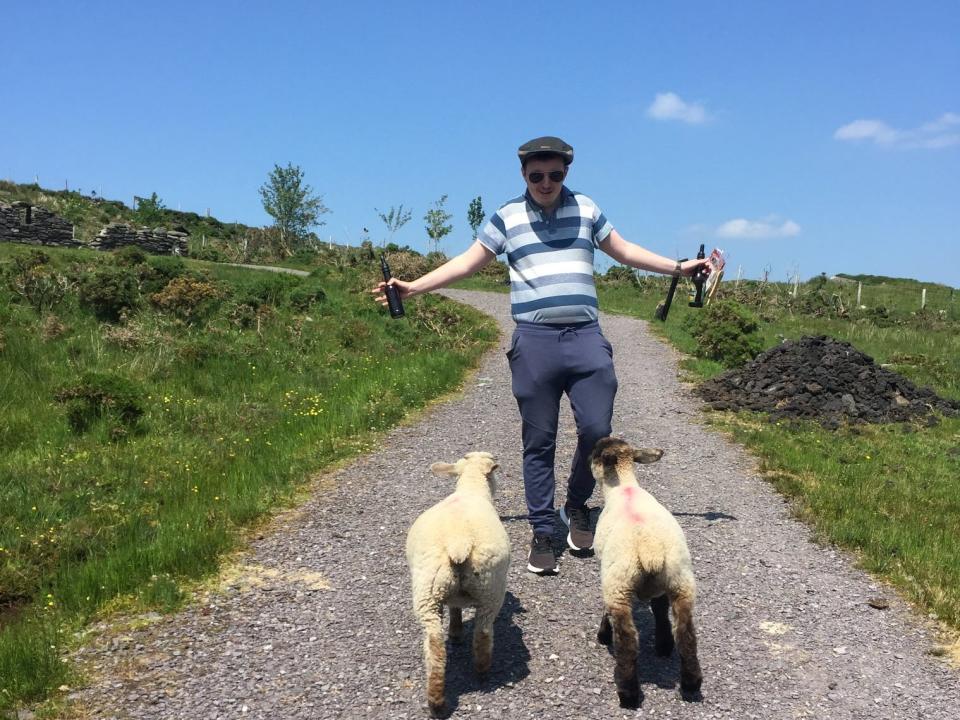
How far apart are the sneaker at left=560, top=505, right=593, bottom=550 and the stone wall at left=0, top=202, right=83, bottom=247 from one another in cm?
3191

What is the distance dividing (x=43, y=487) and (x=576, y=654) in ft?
21.9

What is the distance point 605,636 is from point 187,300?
14688mm

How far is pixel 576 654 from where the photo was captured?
4383 mm

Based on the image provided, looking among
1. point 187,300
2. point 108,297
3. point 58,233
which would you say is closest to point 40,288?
point 108,297

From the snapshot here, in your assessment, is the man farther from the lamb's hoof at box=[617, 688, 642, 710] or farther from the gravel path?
the lamb's hoof at box=[617, 688, 642, 710]

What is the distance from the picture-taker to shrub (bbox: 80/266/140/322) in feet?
52.6

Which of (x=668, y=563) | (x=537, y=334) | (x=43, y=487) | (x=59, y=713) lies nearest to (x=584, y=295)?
(x=537, y=334)

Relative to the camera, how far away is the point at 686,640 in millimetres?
3744

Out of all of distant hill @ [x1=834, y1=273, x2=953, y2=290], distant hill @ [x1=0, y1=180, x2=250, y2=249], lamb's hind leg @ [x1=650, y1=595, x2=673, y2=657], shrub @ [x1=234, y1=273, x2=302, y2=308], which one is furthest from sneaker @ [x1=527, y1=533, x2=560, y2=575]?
distant hill @ [x1=834, y1=273, x2=953, y2=290]

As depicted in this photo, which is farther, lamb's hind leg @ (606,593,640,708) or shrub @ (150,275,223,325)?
shrub @ (150,275,223,325)

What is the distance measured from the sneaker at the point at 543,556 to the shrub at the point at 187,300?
12.8m

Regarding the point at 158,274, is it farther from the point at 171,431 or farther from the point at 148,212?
the point at 148,212

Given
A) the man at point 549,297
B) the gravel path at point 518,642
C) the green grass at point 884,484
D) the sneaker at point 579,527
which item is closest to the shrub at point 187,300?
the gravel path at point 518,642

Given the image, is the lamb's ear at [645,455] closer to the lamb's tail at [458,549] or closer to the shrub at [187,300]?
the lamb's tail at [458,549]
